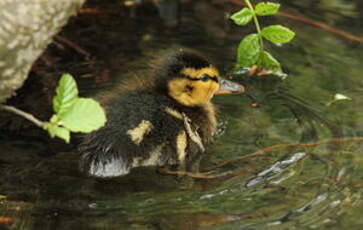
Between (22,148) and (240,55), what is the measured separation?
0.93 m

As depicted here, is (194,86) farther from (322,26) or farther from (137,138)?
(322,26)

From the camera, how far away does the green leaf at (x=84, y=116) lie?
2.05m

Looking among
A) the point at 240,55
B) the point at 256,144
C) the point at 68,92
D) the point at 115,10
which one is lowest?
the point at 115,10

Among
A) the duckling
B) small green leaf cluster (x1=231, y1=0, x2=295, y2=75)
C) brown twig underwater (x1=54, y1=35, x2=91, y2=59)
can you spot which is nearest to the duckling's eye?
the duckling

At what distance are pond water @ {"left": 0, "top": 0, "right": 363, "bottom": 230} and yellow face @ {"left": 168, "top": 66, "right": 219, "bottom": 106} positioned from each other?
14cm

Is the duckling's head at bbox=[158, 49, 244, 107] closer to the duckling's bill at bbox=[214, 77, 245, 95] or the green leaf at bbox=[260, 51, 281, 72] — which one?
the duckling's bill at bbox=[214, 77, 245, 95]

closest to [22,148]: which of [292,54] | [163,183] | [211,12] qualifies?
[163,183]

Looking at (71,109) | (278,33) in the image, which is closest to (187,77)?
(278,33)

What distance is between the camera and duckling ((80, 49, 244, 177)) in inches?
110

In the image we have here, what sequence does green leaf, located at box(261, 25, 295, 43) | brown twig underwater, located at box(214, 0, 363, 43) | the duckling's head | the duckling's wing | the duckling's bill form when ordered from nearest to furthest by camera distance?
green leaf, located at box(261, 25, 295, 43) → the duckling's wing → the duckling's head → the duckling's bill → brown twig underwater, located at box(214, 0, 363, 43)

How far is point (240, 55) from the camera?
2828mm

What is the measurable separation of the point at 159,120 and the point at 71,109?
0.86m

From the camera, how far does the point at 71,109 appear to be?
6.81 ft

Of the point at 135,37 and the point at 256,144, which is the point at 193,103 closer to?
the point at 256,144
